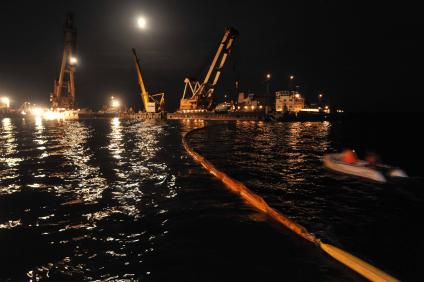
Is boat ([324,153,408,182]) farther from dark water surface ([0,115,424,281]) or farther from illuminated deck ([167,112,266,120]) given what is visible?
illuminated deck ([167,112,266,120])

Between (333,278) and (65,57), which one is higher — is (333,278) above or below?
below

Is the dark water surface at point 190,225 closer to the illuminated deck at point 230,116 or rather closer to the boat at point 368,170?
the boat at point 368,170

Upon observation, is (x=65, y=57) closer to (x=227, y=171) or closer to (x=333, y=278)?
(x=227, y=171)

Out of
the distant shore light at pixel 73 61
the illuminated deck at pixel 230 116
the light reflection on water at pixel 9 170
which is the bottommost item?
the light reflection on water at pixel 9 170

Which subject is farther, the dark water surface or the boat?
the boat

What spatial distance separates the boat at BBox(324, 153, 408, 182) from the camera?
1745 centimetres

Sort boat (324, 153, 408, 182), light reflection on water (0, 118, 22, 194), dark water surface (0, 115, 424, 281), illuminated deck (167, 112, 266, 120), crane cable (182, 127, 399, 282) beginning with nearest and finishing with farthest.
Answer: crane cable (182, 127, 399, 282) < dark water surface (0, 115, 424, 281) < light reflection on water (0, 118, 22, 194) < boat (324, 153, 408, 182) < illuminated deck (167, 112, 266, 120)

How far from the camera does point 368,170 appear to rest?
58.9 ft

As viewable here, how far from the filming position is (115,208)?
12.1m

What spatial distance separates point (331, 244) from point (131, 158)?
720 inches

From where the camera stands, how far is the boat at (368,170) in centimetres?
1745

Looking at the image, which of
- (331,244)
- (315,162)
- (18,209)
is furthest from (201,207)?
(315,162)

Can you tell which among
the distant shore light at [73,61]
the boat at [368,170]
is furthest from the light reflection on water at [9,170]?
the distant shore light at [73,61]

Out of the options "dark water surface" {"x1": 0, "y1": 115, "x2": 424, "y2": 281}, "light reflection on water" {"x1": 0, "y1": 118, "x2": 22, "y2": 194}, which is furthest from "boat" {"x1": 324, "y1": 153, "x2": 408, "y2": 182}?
"light reflection on water" {"x1": 0, "y1": 118, "x2": 22, "y2": 194}
